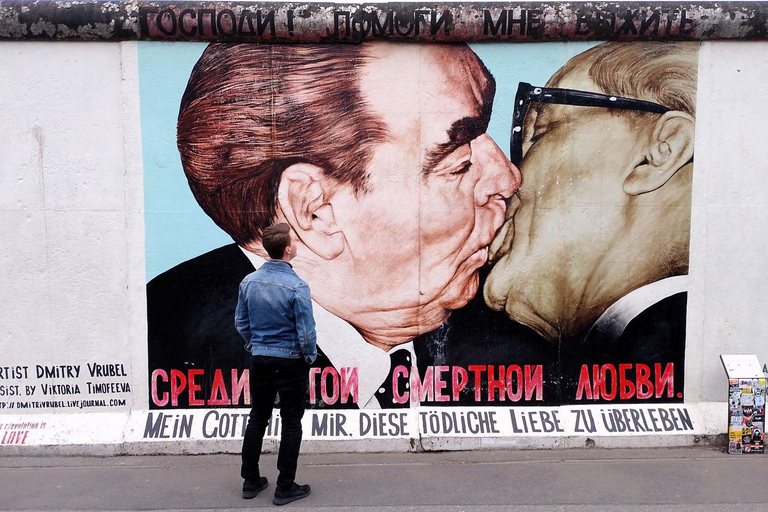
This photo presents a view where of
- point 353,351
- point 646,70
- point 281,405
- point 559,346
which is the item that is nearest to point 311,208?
point 353,351

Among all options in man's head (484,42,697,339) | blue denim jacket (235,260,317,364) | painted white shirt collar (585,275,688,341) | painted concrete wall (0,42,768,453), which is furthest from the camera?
painted white shirt collar (585,275,688,341)

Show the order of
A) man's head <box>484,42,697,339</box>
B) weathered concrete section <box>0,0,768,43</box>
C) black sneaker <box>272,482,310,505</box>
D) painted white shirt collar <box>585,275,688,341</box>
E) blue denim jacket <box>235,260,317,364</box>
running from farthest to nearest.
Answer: painted white shirt collar <box>585,275,688,341</box> < man's head <box>484,42,697,339</box> < weathered concrete section <box>0,0,768,43</box> < black sneaker <box>272,482,310,505</box> < blue denim jacket <box>235,260,317,364</box>

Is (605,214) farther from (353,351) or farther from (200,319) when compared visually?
(200,319)

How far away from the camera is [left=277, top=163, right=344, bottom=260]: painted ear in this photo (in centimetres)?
516

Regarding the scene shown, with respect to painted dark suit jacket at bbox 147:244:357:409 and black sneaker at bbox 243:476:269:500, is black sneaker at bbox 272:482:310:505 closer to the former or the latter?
black sneaker at bbox 243:476:269:500

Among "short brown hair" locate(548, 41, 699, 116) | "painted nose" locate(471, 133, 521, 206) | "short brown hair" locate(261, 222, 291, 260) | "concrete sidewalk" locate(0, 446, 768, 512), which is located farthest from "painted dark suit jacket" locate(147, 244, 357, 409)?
"short brown hair" locate(548, 41, 699, 116)

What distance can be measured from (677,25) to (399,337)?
3.22m

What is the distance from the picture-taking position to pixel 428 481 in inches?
176

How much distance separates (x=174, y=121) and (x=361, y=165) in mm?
1487

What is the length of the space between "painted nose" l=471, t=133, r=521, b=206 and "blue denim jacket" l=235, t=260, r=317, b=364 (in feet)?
6.21

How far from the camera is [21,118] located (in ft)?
16.5

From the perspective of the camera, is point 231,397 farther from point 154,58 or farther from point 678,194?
point 678,194

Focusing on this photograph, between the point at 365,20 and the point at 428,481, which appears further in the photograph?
the point at 365,20

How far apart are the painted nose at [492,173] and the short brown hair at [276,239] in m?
1.82
